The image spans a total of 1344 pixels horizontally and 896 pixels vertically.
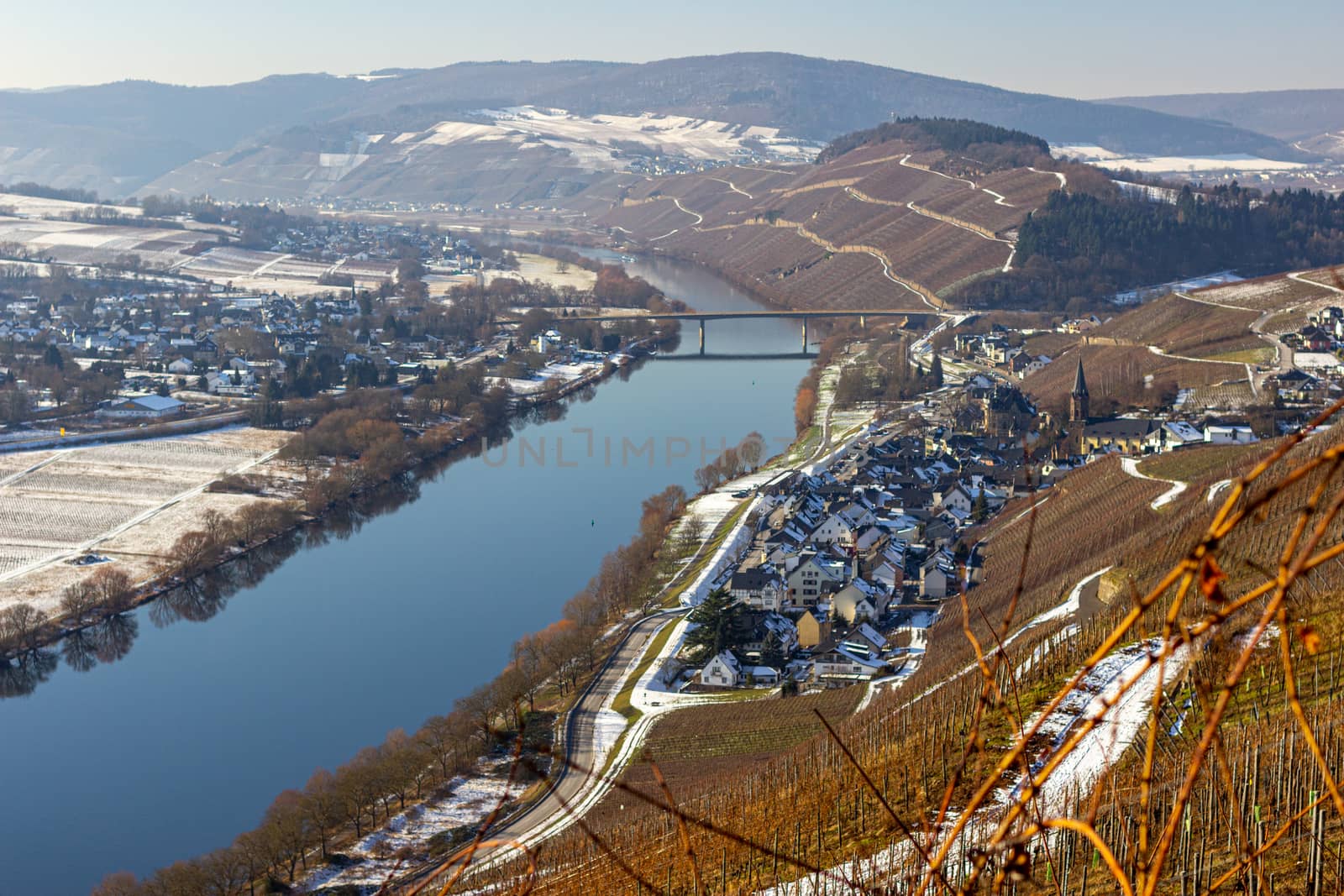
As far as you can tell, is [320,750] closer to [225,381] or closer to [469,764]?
[469,764]

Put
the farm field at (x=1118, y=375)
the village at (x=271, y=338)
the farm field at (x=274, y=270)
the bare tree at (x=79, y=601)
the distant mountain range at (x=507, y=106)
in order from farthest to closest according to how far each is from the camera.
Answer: the distant mountain range at (x=507, y=106) < the farm field at (x=274, y=270) < the village at (x=271, y=338) < the farm field at (x=1118, y=375) < the bare tree at (x=79, y=601)

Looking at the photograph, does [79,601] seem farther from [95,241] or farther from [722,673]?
[95,241]

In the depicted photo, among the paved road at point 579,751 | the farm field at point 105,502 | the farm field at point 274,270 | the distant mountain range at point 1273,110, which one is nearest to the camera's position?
the paved road at point 579,751

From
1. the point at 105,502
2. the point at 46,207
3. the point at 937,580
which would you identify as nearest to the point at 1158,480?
the point at 937,580

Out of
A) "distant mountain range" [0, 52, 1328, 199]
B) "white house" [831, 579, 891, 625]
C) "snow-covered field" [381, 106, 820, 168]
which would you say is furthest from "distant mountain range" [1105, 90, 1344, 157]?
"white house" [831, 579, 891, 625]

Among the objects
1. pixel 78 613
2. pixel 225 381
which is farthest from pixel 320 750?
pixel 225 381

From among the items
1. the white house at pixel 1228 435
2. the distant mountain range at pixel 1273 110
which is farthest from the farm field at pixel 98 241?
the distant mountain range at pixel 1273 110

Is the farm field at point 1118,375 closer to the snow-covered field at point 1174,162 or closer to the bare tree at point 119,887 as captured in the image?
the bare tree at point 119,887
